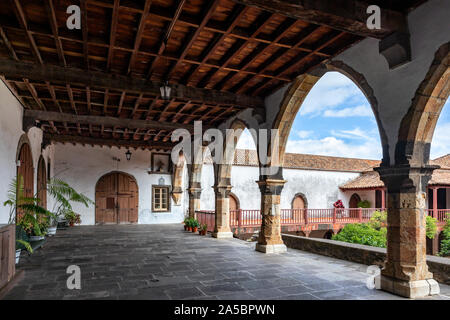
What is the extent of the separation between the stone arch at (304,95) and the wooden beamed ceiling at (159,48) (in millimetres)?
181

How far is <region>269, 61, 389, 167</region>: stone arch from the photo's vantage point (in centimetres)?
425

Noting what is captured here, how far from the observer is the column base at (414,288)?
360 centimetres

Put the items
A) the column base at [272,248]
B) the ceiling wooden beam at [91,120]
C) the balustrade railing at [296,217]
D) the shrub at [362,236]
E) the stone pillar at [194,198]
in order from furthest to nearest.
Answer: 1. the stone pillar at [194,198]
2. the balustrade railing at [296,217]
3. the shrub at [362,236]
4. the ceiling wooden beam at [91,120]
5. the column base at [272,248]

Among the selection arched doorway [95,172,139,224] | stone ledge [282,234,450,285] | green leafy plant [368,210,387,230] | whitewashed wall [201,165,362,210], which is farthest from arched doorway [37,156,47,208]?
green leafy plant [368,210,387,230]

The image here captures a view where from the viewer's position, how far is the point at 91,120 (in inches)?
335

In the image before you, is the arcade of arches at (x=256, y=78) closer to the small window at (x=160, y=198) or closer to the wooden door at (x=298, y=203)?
the small window at (x=160, y=198)

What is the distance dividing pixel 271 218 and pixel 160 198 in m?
8.63

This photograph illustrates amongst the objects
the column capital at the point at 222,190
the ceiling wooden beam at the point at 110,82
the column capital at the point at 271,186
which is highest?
the ceiling wooden beam at the point at 110,82

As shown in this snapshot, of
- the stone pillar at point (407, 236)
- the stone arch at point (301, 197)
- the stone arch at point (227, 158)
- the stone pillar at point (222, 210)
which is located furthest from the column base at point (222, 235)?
the stone arch at point (301, 197)

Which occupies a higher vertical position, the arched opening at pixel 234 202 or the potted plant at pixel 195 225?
the arched opening at pixel 234 202

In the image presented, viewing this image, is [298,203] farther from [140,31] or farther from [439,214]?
[140,31]

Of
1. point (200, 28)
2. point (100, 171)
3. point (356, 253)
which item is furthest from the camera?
point (100, 171)

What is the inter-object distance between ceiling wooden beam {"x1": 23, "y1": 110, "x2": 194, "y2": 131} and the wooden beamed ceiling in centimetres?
43

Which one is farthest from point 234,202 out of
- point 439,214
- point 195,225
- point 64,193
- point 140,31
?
point 140,31
